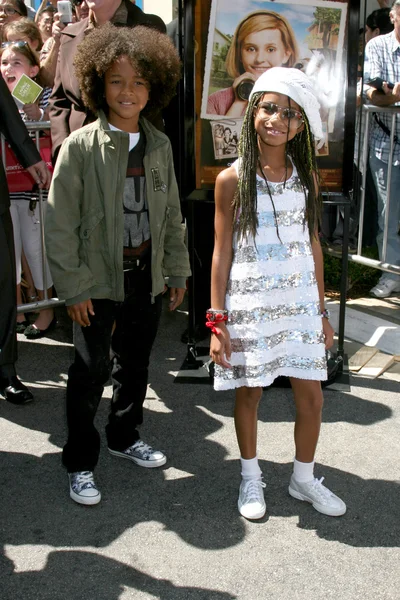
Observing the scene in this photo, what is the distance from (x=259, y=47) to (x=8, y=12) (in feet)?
12.4

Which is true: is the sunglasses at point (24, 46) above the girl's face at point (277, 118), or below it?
above

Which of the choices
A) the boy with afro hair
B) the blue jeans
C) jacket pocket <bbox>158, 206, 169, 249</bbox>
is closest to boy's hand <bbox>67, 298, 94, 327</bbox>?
the boy with afro hair

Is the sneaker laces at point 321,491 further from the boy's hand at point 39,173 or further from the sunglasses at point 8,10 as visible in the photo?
the sunglasses at point 8,10

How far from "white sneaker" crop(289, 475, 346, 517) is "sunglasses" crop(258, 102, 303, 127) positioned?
1.51 meters

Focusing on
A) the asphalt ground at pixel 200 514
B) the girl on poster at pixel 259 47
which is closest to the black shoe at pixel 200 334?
the asphalt ground at pixel 200 514

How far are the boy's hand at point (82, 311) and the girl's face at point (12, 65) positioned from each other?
272 cm

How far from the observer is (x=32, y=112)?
517 cm

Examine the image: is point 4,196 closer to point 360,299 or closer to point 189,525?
point 189,525

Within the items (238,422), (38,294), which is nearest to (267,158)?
(238,422)

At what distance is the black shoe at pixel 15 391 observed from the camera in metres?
4.32

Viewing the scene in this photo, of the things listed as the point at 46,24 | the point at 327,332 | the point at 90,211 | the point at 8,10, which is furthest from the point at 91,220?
the point at 46,24

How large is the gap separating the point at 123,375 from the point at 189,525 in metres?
0.76

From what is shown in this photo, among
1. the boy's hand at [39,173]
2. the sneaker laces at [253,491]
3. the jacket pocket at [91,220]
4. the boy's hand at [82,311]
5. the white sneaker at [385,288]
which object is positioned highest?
the boy's hand at [39,173]

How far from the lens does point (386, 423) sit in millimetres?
4023
